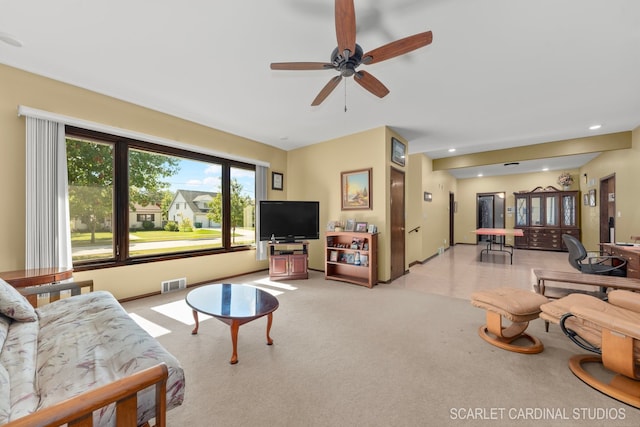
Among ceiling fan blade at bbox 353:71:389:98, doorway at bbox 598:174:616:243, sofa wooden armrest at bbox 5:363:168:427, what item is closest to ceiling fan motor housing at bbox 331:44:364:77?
ceiling fan blade at bbox 353:71:389:98

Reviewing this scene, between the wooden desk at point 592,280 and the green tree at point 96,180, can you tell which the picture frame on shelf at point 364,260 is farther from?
the green tree at point 96,180

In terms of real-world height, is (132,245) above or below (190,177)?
below

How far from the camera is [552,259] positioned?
6586 mm

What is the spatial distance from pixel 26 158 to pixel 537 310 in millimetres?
5185

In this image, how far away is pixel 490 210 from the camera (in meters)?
9.44

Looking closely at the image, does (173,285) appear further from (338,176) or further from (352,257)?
(338,176)

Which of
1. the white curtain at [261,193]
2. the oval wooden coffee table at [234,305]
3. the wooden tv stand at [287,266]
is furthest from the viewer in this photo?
the white curtain at [261,193]

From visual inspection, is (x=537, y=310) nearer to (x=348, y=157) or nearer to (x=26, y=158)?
(x=348, y=157)

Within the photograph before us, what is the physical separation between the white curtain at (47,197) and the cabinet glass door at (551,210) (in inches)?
457

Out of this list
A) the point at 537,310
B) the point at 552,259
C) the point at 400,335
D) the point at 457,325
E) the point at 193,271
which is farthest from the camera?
the point at 552,259

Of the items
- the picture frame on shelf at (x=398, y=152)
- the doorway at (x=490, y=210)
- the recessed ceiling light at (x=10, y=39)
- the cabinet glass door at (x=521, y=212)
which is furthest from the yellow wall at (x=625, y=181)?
the recessed ceiling light at (x=10, y=39)

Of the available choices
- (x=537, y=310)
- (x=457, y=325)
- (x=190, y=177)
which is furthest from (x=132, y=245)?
(x=537, y=310)

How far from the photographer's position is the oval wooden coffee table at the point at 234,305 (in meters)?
2.04

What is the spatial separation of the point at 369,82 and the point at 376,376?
241 cm
